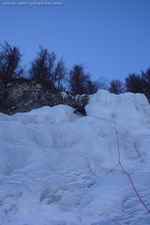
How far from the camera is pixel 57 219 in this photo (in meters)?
1.71

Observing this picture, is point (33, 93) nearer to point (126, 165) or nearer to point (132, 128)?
point (132, 128)

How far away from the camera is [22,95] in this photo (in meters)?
8.07

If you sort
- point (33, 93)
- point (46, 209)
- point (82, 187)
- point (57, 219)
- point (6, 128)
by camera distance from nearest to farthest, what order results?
point (57, 219) → point (46, 209) → point (82, 187) → point (6, 128) → point (33, 93)

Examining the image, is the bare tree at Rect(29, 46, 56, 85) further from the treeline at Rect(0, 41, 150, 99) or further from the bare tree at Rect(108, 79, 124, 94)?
the bare tree at Rect(108, 79, 124, 94)

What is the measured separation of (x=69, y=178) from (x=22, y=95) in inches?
250

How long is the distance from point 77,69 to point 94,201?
41.3 feet

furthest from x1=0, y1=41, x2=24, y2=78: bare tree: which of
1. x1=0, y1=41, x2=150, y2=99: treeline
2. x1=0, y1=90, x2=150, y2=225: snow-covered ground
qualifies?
x1=0, y1=90, x2=150, y2=225: snow-covered ground

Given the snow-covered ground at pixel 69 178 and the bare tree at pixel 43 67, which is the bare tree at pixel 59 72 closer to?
the bare tree at pixel 43 67

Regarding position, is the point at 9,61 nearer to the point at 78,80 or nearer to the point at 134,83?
the point at 78,80

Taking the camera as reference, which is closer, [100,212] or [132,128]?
[100,212]

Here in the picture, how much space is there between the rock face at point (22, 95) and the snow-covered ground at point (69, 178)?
346 centimetres

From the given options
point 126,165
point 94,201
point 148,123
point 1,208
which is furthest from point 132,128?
point 1,208

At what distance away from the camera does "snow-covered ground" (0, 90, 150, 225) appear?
5.74 ft

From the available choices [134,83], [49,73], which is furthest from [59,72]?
[134,83]
